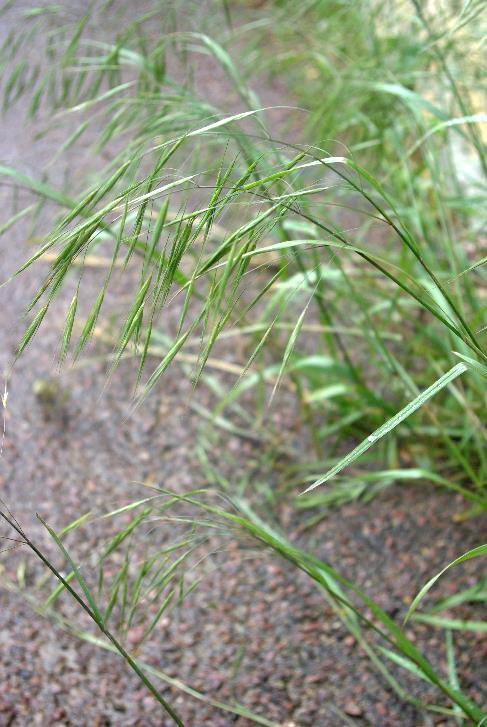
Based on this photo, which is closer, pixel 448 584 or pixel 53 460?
pixel 448 584

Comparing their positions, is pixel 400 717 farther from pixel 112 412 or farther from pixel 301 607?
pixel 112 412

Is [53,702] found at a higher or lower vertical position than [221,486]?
lower

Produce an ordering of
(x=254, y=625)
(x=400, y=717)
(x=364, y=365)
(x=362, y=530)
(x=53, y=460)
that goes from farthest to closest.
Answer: (x=364, y=365) < (x=53, y=460) < (x=362, y=530) < (x=254, y=625) < (x=400, y=717)

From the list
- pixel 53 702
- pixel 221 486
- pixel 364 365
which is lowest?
pixel 53 702

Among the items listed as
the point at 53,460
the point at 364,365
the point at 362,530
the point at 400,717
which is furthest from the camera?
the point at 364,365

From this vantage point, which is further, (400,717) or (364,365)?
(364,365)

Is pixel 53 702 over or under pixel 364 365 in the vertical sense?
under

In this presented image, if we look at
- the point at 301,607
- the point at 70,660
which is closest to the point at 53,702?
the point at 70,660

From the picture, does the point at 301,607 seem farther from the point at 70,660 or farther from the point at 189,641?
the point at 70,660

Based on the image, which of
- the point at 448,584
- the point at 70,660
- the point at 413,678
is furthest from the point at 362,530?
the point at 70,660
